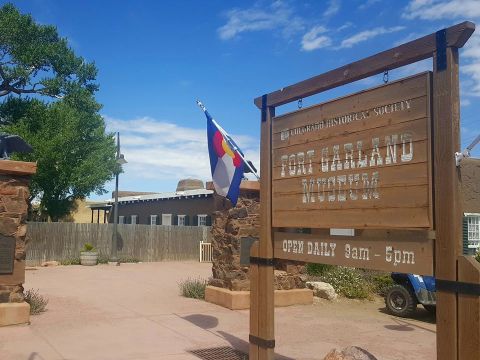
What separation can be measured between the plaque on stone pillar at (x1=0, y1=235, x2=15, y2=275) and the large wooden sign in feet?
17.6

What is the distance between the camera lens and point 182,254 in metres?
28.9

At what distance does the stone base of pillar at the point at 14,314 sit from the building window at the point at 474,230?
1362cm

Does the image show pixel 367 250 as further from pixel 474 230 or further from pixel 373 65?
pixel 474 230

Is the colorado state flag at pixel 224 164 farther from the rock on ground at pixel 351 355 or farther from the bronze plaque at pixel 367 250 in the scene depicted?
the rock on ground at pixel 351 355

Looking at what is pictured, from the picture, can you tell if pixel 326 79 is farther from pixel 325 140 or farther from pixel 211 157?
pixel 211 157

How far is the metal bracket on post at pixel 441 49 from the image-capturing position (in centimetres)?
446

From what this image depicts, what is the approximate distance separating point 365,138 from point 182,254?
962 inches

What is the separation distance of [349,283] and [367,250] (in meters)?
9.03

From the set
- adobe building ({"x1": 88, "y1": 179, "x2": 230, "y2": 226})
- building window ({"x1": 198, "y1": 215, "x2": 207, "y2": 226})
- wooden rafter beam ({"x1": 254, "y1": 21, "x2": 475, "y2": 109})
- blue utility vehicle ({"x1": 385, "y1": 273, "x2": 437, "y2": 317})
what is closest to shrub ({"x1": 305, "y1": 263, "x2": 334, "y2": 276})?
blue utility vehicle ({"x1": 385, "y1": 273, "x2": 437, "y2": 317})

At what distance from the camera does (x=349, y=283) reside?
13.8 metres

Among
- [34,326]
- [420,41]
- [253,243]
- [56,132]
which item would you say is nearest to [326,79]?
[420,41]

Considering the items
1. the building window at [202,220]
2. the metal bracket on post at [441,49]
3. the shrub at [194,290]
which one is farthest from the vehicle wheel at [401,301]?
the building window at [202,220]

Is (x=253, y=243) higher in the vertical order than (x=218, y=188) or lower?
lower

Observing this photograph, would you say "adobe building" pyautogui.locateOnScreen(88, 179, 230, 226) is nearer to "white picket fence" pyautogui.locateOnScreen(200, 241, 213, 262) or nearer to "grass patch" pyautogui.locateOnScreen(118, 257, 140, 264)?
"white picket fence" pyautogui.locateOnScreen(200, 241, 213, 262)
